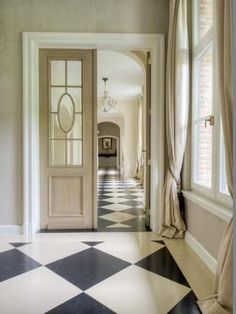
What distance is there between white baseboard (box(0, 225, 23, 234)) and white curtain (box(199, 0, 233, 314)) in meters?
2.42

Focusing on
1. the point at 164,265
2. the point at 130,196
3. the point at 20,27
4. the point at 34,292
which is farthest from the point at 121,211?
the point at 20,27

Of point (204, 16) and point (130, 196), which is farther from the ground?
point (204, 16)

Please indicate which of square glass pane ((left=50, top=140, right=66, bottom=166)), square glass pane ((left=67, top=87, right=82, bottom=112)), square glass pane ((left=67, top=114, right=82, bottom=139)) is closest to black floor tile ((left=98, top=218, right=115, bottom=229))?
square glass pane ((left=50, top=140, right=66, bottom=166))

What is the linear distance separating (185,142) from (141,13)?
1735 millimetres

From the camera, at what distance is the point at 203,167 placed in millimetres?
2998

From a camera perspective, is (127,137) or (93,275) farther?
(127,137)

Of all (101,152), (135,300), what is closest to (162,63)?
(135,300)

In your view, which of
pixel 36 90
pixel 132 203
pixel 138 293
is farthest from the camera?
pixel 132 203

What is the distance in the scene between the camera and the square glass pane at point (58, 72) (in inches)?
148

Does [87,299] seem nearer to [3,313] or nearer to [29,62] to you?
[3,313]

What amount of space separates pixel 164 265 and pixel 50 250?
1.20m

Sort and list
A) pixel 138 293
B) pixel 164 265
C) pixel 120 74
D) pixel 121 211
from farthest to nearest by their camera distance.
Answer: pixel 120 74 < pixel 121 211 < pixel 164 265 < pixel 138 293

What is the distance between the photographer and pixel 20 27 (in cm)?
344

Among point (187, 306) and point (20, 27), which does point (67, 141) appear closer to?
point (20, 27)
